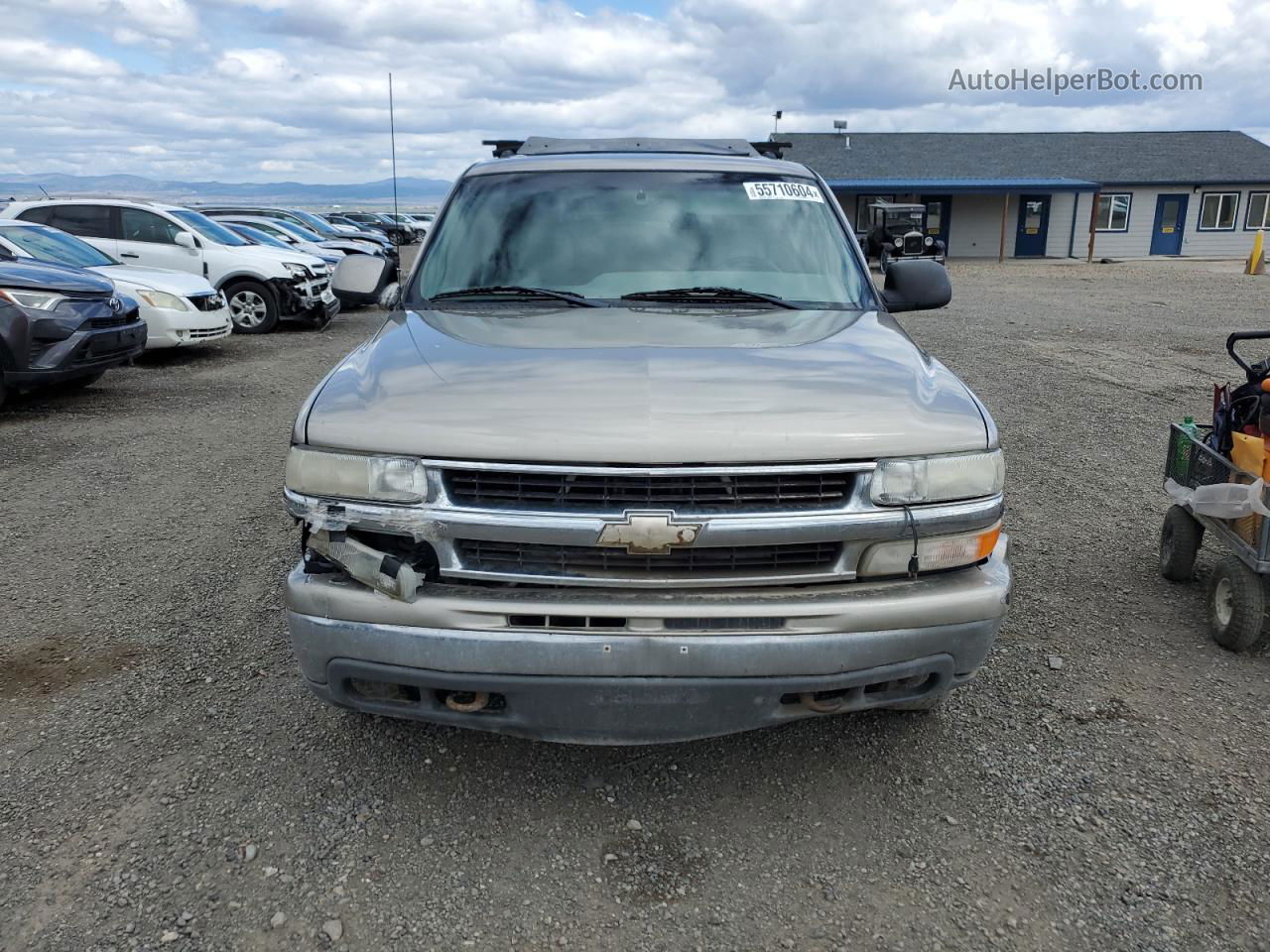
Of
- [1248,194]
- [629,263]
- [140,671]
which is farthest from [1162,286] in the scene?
[140,671]

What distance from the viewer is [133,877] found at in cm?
257

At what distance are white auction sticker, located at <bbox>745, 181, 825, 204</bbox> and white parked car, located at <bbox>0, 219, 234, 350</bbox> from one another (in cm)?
794

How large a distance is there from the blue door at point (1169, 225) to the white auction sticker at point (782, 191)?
121ft

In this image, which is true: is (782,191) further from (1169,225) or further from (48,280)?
(1169,225)

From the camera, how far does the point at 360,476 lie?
2564mm

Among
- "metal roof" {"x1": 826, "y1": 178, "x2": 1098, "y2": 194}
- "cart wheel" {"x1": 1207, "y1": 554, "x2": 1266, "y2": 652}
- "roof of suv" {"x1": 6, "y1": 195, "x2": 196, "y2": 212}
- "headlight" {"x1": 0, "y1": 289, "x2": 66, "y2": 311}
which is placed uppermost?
"metal roof" {"x1": 826, "y1": 178, "x2": 1098, "y2": 194}

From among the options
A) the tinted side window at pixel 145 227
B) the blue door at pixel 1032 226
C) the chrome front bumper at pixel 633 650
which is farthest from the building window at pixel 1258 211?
the chrome front bumper at pixel 633 650

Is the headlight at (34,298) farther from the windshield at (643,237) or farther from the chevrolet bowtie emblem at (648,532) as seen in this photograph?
the chevrolet bowtie emblem at (648,532)

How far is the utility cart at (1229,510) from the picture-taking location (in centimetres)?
378

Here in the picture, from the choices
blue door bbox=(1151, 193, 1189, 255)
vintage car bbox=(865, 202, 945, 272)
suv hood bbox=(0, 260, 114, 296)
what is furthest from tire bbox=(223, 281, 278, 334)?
Result: blue door bbox=(1151, 193, 1189, 255)

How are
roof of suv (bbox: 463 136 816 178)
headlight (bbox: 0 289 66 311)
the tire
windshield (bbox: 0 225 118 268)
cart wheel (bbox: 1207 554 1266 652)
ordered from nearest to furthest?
cart wheel (bbox: 1207 554 1266 652) < roof of suv (bbox: 463 136 816 178) < headlight (bbox: 0 289 66 311) < windshield (bbox: 0 225 118 268) < the tire

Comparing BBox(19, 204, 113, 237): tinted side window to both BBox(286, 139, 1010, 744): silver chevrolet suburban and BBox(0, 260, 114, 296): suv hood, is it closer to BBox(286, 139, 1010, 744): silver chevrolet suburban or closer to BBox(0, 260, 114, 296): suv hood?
BBox(0, 260, 114, 296): suv hood

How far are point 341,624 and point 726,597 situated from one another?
1.00 m

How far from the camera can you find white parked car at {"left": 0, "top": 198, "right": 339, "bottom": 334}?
40.5 ft
